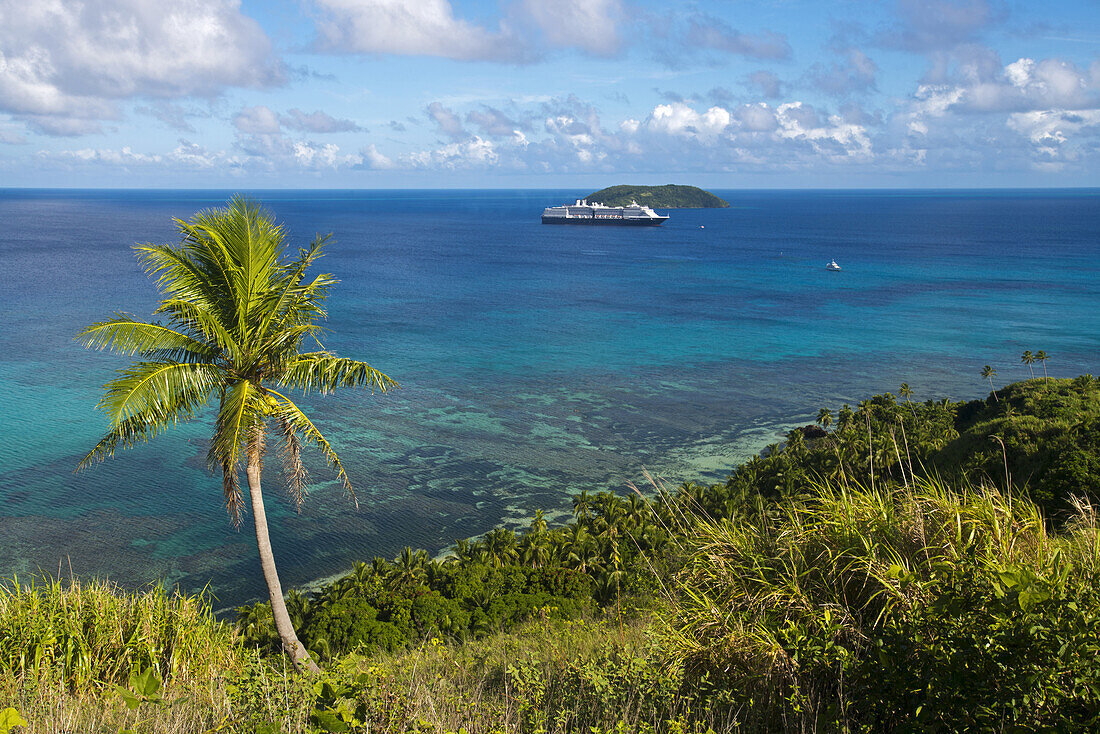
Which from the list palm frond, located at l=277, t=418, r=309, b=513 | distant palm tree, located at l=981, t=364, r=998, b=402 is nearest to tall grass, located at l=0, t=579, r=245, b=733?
palm frond, located at l=277, t=418, r=309, b=513

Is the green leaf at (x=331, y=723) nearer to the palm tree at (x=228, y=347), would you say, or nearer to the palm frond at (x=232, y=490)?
the palm tree at (x=228, y=347)

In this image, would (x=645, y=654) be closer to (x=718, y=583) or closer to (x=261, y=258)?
(x=718, y=583)

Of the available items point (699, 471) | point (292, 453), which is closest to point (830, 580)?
point (292, 453)

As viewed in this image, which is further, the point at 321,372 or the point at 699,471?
the point at 699,471

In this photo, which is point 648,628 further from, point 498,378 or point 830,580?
point 498,378

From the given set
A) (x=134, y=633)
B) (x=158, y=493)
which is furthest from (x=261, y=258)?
(x=158, y=493)
